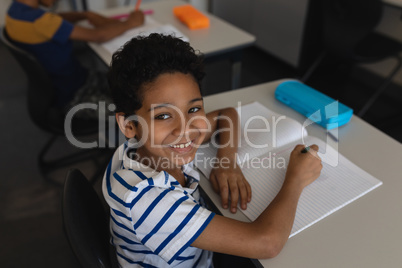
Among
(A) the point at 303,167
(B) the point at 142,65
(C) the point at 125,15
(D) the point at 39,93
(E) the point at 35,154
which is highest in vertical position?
(B) the point at 142,65

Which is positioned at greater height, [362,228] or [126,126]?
[126,126]

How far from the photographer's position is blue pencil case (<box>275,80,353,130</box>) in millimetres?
1064

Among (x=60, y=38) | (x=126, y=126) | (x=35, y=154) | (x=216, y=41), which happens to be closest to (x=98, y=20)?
(x=60, y=38)

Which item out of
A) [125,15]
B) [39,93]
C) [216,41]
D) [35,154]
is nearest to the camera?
[39,93]

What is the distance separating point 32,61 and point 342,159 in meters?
1.25

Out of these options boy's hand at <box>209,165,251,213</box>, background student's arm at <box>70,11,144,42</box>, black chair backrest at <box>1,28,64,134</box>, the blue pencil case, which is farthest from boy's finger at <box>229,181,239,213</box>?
background student's arm at <box>70,11,144,42</box>

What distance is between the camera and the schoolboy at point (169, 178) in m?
0.68

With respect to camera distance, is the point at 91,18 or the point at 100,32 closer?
the point at 100,32

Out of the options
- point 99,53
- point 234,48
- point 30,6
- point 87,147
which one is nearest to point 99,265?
Result: point 99,53

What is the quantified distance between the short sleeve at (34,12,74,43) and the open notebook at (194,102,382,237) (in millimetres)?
1006

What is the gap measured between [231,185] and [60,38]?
1.23 metres

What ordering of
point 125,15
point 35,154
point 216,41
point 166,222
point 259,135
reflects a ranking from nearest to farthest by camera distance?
1. point 166,222
2. point 259,135
3. point 216,41
4. point 125,15
5. point 35,154

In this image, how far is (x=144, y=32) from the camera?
1628 millimetres

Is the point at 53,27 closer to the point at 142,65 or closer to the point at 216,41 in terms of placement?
the point at 216,41
